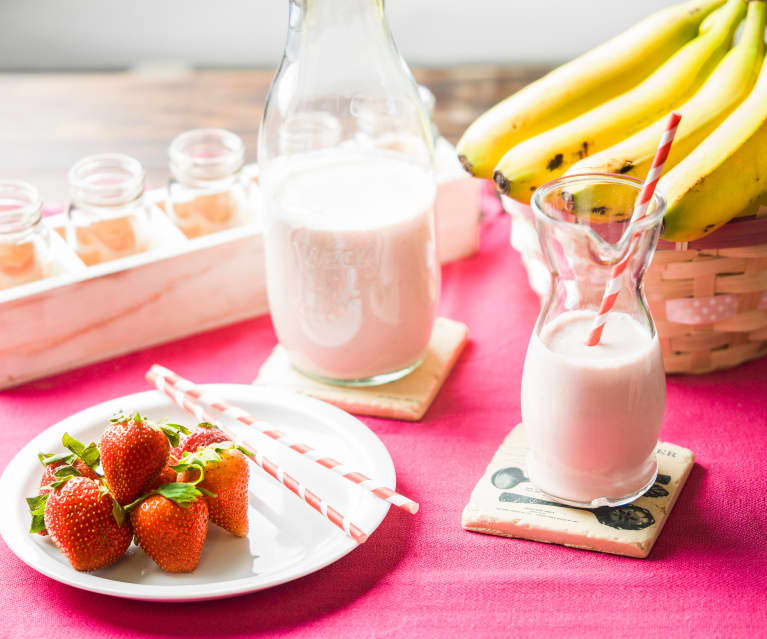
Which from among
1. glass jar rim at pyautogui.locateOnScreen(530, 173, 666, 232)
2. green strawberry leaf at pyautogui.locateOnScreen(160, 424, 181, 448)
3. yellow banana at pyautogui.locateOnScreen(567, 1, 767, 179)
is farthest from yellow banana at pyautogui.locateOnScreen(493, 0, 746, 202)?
green strawberry leaf at pyautogui.locateOnScreen(160, 424, 181, 448)

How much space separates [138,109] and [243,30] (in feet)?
1.19

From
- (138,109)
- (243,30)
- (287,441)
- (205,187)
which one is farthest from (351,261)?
(243,30)

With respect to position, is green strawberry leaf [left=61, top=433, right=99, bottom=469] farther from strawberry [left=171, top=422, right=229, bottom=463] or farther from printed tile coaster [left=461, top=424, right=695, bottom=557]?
printed tile coaster [left=461, top=424, right=695, bottom=557]

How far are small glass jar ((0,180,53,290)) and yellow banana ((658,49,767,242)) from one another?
2.09 ft

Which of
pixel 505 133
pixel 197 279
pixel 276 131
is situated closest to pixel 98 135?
pixel 197 279

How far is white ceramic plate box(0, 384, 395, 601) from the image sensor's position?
791mm

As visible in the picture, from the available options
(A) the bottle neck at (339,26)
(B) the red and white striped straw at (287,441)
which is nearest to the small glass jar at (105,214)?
(B) the red and white striped straw at (287,441)

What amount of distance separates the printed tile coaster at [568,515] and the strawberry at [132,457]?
10.2 inches

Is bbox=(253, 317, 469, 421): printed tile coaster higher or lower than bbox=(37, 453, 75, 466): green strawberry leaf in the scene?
lower

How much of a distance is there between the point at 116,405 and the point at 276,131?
308 mm

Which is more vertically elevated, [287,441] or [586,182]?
[586,182]

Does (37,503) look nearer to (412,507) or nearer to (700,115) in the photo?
(412,507)

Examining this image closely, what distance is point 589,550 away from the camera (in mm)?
840

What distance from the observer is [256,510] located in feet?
2.90
